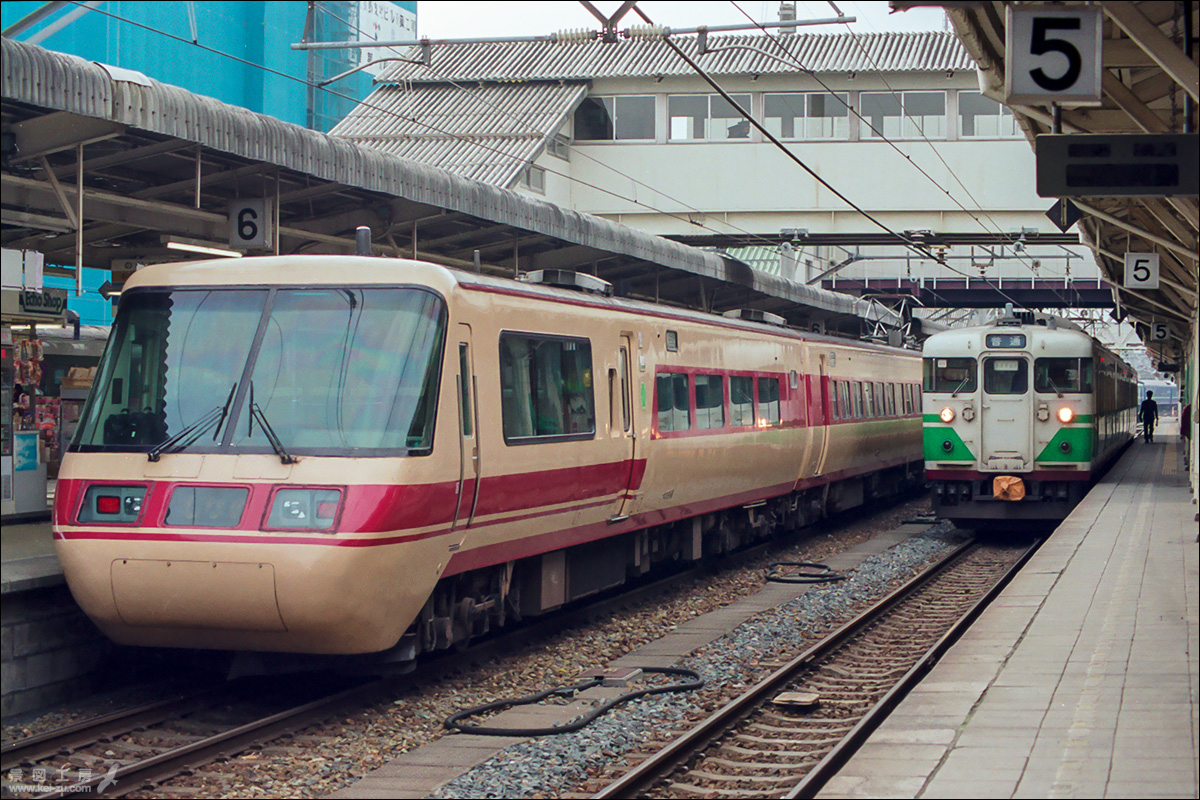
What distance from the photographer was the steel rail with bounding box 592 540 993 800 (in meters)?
6.89

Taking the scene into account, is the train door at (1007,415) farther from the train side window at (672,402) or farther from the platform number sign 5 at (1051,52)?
the platform number sign 5 at (1051,52)

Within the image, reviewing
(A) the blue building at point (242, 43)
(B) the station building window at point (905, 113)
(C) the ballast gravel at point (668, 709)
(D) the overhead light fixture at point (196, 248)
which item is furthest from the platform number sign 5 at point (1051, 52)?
(A) the blue building at point (242, 43)

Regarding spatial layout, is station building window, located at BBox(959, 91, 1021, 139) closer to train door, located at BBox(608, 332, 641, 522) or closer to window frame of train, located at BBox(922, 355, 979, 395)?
window frame of train, located at BBox(922, 355, 979, 395)

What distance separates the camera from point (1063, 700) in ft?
24.5

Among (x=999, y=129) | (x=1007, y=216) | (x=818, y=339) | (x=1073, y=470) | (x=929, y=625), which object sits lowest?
(x=929, y=625)

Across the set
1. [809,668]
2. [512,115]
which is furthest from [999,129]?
[809,668]

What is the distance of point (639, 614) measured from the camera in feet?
41.0

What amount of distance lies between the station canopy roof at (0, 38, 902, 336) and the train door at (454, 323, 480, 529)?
2672 mm

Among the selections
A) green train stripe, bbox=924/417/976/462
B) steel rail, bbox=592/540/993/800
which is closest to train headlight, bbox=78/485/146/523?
steel rail, bbox=592/540/993/800

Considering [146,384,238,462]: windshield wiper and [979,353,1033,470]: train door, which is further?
[979,353,1033,470]: train door

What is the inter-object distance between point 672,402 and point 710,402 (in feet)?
4.40

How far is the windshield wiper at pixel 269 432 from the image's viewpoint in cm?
795

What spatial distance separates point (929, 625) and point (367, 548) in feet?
21.5

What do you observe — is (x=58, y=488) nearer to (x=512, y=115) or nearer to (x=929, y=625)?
(x=929, y=625)
